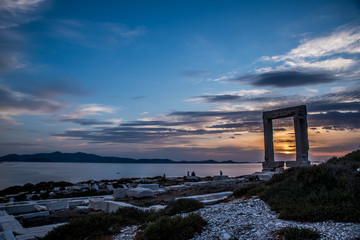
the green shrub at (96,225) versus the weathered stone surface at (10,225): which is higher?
the green shrub at (96,225)

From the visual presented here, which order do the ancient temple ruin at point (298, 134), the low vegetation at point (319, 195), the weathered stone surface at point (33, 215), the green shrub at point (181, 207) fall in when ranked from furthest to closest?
the ancient temple ruin at point (298, 134), the weathered stone surface at point (33, 215), the green shrub at point (181, 207), the low vegetation at point (319, 195)

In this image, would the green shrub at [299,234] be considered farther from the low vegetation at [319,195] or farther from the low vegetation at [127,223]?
the low vegetation at [127,223]

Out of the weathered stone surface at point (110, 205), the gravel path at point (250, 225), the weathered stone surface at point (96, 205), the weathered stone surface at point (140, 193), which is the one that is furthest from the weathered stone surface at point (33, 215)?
the gravel path at point (250, 225)

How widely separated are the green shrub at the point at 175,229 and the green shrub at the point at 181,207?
6.38 feet

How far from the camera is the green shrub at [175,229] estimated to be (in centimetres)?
641

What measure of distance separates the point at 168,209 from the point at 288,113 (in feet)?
58.9

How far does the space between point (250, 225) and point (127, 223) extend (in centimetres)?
455

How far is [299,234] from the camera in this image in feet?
17.4

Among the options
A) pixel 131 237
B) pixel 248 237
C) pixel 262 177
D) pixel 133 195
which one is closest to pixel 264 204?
pixel 248 237

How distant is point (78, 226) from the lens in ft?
27.9

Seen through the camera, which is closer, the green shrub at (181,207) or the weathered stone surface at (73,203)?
the green shrub at (181,207)

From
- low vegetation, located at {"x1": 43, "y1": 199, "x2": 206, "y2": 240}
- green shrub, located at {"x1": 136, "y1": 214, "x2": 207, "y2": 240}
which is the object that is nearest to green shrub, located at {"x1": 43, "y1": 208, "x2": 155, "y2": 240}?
low vegetation, located at {"x1": 43, "y1": 199, "x2": 206, "y2": 240}

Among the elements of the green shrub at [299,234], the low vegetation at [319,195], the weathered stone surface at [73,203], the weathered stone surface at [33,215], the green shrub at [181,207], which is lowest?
the weathered stone surface at [73,203]

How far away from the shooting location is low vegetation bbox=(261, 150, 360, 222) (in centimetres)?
635
